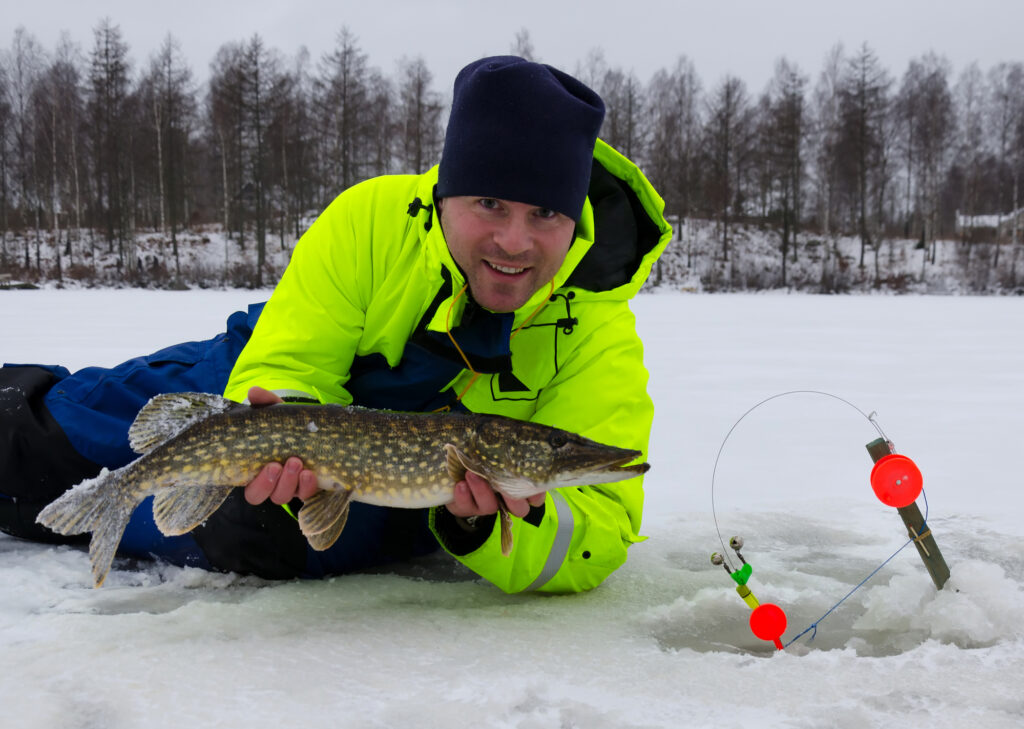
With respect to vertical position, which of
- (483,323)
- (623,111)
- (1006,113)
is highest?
(623,111)

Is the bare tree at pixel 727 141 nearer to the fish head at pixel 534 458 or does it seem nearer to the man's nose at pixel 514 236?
the man's nose at pixel 514 236

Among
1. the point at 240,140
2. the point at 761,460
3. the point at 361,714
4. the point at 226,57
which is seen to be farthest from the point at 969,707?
the point at 226,57

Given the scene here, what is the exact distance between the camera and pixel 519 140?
2254 millimetres

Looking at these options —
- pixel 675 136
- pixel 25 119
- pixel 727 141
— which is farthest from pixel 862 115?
pixel 25 119

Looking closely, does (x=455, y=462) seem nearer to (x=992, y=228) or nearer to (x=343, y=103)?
(x=343, y=103)

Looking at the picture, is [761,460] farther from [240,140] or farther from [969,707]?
[240,140]

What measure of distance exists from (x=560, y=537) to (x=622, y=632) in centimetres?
32

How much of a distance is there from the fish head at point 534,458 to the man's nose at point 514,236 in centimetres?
51

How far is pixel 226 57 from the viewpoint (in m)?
32.3

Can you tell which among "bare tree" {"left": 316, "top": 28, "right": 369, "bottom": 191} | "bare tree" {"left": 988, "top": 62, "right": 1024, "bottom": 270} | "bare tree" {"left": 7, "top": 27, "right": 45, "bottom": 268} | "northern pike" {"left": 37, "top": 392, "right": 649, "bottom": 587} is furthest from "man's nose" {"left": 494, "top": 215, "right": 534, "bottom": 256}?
"bare tree" {"left": 988, "top": 62, "right": 1024, "bottom": 270}

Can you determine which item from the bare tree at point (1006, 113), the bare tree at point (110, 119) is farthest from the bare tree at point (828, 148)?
the bare tree at point (110, 119)

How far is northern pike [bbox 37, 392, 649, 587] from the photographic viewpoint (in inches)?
77.5

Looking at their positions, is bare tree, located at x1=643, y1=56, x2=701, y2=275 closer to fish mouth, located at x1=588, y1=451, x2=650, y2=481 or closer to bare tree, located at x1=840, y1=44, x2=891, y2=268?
bare tree, located at x1=840, y1=44, x2=891, y2=268

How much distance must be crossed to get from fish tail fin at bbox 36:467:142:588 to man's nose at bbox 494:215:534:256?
3.85 feet
